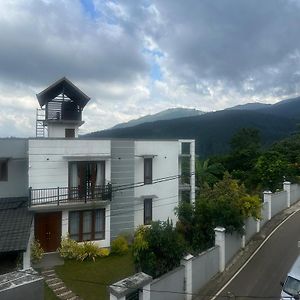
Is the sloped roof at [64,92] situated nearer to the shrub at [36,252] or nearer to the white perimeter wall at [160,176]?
the white perimeter wall at [160,176]

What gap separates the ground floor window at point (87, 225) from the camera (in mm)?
23125

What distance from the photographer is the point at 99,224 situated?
23.9m

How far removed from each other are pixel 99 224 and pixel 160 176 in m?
5.53

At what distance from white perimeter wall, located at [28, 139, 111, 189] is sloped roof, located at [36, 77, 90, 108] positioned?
7.36 meters

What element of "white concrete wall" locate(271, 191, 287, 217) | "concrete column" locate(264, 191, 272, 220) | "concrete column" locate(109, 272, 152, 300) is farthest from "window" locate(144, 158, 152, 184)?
"concrete column" locate(109, 272, 152, 300)

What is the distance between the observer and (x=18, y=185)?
23.1m

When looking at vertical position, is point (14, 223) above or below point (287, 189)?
below

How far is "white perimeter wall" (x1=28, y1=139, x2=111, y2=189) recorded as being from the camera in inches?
858

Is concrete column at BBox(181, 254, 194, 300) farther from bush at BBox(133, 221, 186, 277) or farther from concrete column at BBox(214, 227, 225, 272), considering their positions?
concrete column at BBox(214, 227, 225, 272)

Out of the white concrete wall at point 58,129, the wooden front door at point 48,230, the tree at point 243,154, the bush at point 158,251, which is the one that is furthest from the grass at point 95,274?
the tree at point 243,154

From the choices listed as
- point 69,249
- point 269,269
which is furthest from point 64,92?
point 269,269

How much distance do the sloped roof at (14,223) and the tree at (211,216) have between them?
8.17 metres

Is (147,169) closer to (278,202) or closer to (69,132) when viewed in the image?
(69,132)

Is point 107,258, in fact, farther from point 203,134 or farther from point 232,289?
point 203,134
